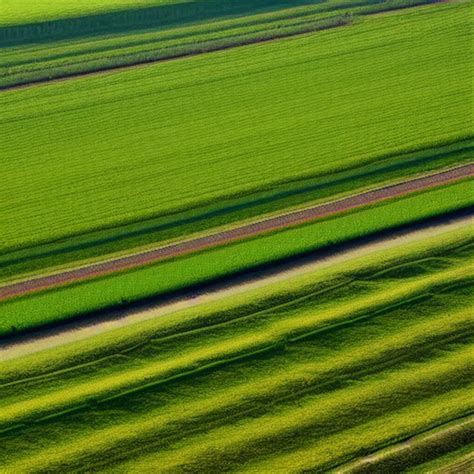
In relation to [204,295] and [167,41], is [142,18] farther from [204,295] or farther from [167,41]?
[204,295]

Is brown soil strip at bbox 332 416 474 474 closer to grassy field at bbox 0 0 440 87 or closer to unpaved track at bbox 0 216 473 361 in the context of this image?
unpaved track at bbox 0 216 473 361

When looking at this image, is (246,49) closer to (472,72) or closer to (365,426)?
(472,72)

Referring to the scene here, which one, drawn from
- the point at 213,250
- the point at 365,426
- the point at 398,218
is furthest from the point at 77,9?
the point at 365,426

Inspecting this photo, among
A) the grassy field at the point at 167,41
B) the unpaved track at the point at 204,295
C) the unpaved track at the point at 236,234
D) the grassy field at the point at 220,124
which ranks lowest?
the unpaved track at the point at 204,295

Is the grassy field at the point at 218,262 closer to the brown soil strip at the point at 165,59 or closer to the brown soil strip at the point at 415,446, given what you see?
the brown soil strip at the point at 415,446

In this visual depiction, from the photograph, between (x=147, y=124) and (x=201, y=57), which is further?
(x=201, y=57)

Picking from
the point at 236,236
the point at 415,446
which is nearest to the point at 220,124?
the point at 236,236

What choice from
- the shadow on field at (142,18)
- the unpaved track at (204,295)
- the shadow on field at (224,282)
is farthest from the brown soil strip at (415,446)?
the shadow on field at (142,18)
